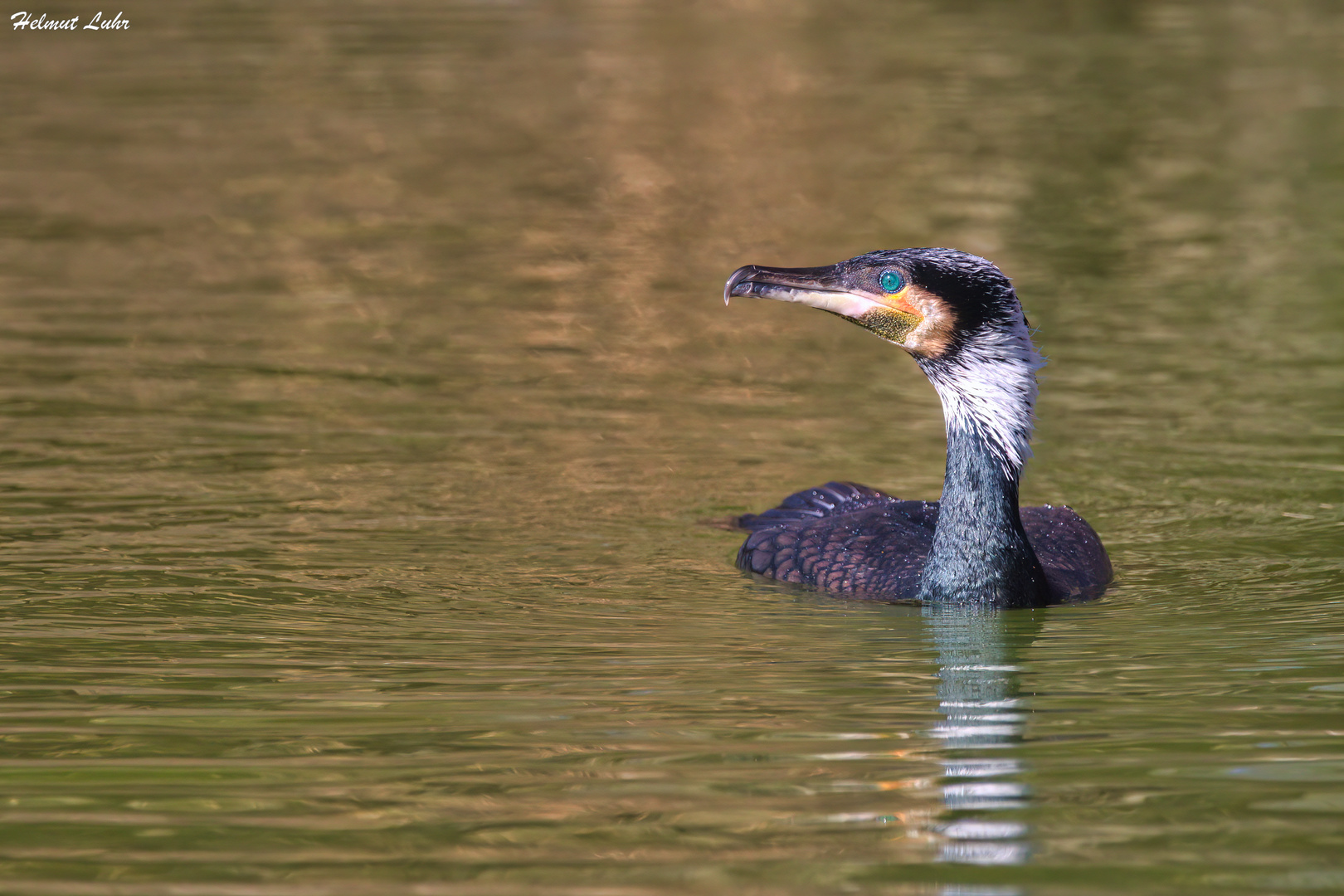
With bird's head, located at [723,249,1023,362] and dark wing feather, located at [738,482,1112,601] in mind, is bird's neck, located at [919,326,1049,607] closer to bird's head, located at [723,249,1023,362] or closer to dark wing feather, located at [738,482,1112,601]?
bird's head, located at [723,249,1023,362]

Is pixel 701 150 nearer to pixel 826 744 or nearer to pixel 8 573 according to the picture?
pixel 8 573

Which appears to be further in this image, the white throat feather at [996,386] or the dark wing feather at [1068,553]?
the dark wing feather at [1068,553]

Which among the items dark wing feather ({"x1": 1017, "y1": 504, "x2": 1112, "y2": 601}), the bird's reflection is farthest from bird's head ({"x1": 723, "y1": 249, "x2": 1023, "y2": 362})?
dark wing feather ({"x1": 1017, "y1": 504, "x2": 1112, "y2": 601})

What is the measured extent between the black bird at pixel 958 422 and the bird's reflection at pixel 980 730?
0.63ft

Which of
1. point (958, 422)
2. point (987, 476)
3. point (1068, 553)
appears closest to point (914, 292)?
point (958, 422)

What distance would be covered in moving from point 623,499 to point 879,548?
203 cm

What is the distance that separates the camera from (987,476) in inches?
333

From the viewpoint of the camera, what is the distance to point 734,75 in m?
29.7

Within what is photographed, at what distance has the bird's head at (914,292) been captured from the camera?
8242mm

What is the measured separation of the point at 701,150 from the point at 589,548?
1437cm

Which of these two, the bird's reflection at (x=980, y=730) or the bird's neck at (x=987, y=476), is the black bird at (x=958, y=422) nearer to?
the bird's neck at (x=987, y=476)

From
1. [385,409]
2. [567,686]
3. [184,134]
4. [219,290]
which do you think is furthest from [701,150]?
[567,686]
